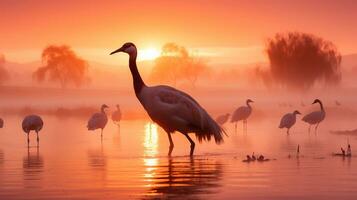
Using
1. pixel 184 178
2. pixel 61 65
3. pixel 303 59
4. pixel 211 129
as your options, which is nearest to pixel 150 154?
pixel 211 129

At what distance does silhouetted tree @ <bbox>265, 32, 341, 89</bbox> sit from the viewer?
80250 millimetres

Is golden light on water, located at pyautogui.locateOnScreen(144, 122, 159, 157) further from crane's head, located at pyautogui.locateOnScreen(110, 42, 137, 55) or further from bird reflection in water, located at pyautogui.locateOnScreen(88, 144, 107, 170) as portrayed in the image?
crane's head, located at pyautogui.locateOnScreen(110, 42, 137, 55)

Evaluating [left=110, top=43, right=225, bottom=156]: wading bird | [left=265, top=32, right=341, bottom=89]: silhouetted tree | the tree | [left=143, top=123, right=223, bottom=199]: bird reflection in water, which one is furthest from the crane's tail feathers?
the tree

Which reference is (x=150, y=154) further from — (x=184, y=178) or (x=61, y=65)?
(x=61, y=65)

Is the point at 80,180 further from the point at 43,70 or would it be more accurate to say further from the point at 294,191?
the point at 43,70

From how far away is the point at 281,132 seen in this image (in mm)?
27375

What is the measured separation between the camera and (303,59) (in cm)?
8081

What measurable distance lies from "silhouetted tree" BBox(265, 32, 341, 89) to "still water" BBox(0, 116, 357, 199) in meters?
59.0

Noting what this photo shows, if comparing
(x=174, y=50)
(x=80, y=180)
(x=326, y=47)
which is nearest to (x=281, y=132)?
(x=80, y=180)

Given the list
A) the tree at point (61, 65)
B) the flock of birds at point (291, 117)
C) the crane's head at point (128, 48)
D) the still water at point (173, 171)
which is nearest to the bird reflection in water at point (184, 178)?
the still water at point (173, 171)

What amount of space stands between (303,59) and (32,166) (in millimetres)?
67835

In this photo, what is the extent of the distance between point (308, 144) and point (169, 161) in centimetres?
641

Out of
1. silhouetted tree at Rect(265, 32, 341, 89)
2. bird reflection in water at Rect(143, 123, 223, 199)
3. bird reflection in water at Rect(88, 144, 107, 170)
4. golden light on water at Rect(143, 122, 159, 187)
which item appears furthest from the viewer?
silhouetted tree at Rect(265, 32, 341, 89)

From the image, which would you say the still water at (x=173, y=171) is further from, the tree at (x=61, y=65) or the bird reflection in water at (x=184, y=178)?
the tree at (x=61, y=65)
